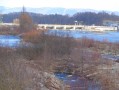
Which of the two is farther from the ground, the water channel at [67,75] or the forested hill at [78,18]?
the forested hill at [78,18]

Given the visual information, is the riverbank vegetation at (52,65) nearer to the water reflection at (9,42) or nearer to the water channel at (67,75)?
the water channel at (67,75)

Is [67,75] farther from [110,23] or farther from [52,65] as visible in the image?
[110,23]

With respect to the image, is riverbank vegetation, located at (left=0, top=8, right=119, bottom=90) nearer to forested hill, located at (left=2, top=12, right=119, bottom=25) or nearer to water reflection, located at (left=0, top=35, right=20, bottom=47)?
water reflection, located at (left=0, top=35, right=20, bottom=47)

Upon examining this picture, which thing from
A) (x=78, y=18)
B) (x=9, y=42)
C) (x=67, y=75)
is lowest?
(x=67, y=75)

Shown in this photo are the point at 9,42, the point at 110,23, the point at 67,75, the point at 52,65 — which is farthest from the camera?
the point at 110,23

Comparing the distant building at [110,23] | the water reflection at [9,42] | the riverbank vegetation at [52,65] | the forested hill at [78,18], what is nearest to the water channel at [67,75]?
the water reflection at [9,42]

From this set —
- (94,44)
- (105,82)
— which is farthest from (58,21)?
(105,82)

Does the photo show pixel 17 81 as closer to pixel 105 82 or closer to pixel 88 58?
pixel 105 82

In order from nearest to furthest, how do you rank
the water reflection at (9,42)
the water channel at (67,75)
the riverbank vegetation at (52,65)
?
the riverbank vegetation at (52,65) < the water channel at (67,75) < the water reflection at (9,42)

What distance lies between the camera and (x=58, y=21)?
3759 cm

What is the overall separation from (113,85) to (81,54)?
5444 millimetres

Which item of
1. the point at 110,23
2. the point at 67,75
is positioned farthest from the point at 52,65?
the point at 110,23

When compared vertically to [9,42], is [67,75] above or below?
below

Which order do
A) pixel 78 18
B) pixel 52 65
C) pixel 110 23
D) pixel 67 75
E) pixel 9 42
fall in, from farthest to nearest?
1. pixel 78 18
2. pixel 110 23
3. pixel 9 42
4. pixel 52 65
5. pixel 67 75
